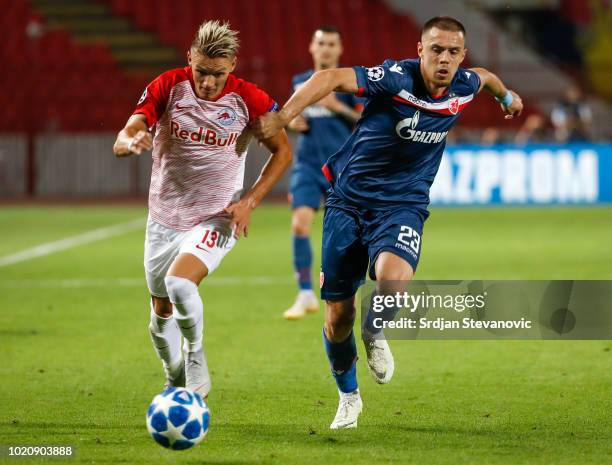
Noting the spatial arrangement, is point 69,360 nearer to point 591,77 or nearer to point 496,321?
point 496,321

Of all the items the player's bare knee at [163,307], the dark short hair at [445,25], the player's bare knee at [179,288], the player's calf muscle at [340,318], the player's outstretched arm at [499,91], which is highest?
the dark short hair at [445,25]

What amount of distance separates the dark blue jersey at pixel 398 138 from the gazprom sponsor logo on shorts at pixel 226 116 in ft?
2.21

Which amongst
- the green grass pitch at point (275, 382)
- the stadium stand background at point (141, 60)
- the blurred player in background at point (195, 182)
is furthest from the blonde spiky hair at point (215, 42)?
the stadium stand background at point (141, 60)

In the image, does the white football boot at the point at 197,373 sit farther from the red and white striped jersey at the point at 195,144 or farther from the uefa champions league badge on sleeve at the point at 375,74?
the uefa champions league badge on sleeve at the point at 375,74

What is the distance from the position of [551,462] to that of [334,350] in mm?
1501

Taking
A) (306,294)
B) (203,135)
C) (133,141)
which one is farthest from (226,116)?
(306,294)

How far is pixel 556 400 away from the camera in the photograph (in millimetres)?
7000

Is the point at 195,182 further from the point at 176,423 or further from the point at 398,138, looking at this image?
the point at 176,423

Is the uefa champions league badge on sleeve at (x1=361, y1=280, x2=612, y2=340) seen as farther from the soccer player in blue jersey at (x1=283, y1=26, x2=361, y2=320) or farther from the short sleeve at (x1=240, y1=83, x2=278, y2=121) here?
the soccer player in blue jersey at (x1=283, y1=26, x2=361, y2=320)

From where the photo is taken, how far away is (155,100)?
662 cm

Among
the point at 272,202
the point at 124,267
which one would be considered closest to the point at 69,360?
the point at 124,267

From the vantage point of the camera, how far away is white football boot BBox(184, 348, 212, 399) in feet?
22.5

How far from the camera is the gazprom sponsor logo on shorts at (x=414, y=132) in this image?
6457 mm

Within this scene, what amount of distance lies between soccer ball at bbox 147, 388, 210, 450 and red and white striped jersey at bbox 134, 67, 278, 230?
5.05 feet
